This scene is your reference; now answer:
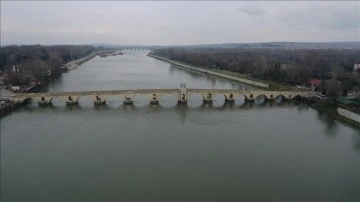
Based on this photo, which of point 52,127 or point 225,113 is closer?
point 52,127

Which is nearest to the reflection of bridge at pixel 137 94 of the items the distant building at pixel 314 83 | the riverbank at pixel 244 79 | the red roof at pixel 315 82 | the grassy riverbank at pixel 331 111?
the grassy riverbank at pixel 331 111

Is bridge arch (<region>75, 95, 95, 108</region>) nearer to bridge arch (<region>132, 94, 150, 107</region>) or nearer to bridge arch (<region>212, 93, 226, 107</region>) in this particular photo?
bridge arch (<region>132, 94, 150, 107</region>)

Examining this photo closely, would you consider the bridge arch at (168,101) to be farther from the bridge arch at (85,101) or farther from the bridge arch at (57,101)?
the bridge arch at (57,101)

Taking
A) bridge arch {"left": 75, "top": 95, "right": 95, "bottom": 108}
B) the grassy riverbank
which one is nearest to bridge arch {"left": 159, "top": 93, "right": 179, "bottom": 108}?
bridge arch {"left": 75, "top": 95, "right": 95, "bottom": 108}

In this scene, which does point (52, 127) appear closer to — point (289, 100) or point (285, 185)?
point (285, 185)

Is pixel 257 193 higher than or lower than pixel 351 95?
lower

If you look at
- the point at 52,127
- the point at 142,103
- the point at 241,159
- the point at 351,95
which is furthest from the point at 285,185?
the point at 351,95
